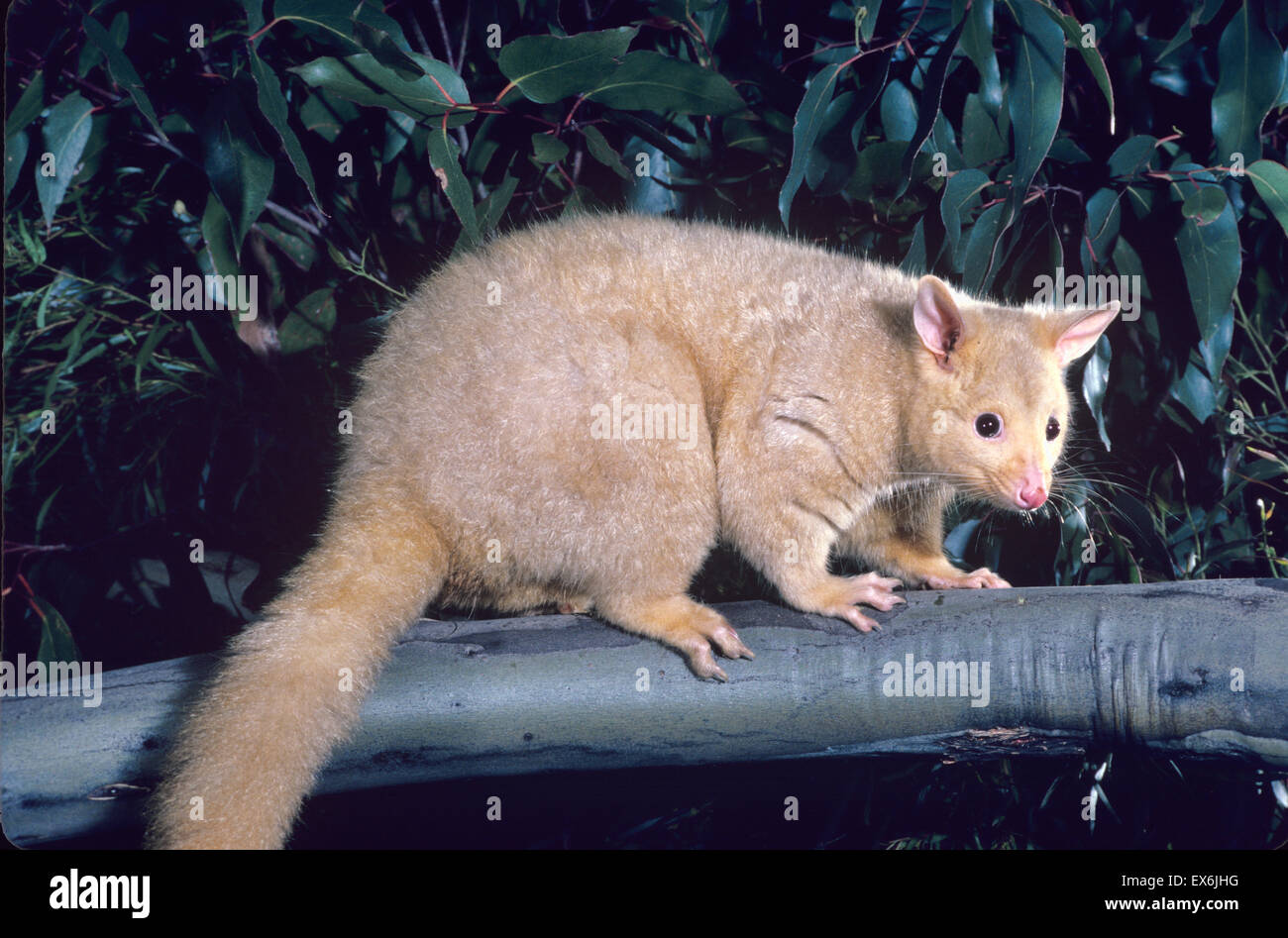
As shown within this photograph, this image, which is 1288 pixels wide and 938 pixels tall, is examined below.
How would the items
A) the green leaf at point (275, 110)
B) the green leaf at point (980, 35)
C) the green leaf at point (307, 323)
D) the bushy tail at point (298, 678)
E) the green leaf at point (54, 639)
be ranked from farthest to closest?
the green leaf at point (307, 323) < the green leaf at point (54, 639) < the green leaf at point (980, 35) < the green leaf at point (275, 110) < the bushy tail at point (298, 678)

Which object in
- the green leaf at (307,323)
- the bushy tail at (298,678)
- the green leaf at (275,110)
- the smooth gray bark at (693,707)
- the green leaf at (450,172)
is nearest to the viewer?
the bushy tail at (298,678)

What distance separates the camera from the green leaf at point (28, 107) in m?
2.88

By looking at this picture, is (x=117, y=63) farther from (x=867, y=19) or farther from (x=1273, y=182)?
(x=1273, y=182)

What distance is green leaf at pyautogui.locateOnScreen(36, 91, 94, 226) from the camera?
2.86 m

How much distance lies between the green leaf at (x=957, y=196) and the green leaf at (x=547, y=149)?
3.54 feet

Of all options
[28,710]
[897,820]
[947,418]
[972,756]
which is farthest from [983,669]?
[28,710]

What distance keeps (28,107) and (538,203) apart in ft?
5.01

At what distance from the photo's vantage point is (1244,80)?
8.68 ft

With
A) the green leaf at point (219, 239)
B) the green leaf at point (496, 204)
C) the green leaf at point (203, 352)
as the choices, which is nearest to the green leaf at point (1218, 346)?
the green leaf at point (496, 204)

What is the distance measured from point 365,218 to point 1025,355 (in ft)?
7.20

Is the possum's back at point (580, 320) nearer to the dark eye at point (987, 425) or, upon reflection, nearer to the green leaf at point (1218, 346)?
the dark eye at point (987, 425)

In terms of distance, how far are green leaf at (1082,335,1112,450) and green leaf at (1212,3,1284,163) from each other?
628 mm

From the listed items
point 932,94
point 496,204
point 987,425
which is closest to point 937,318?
point 987,425
